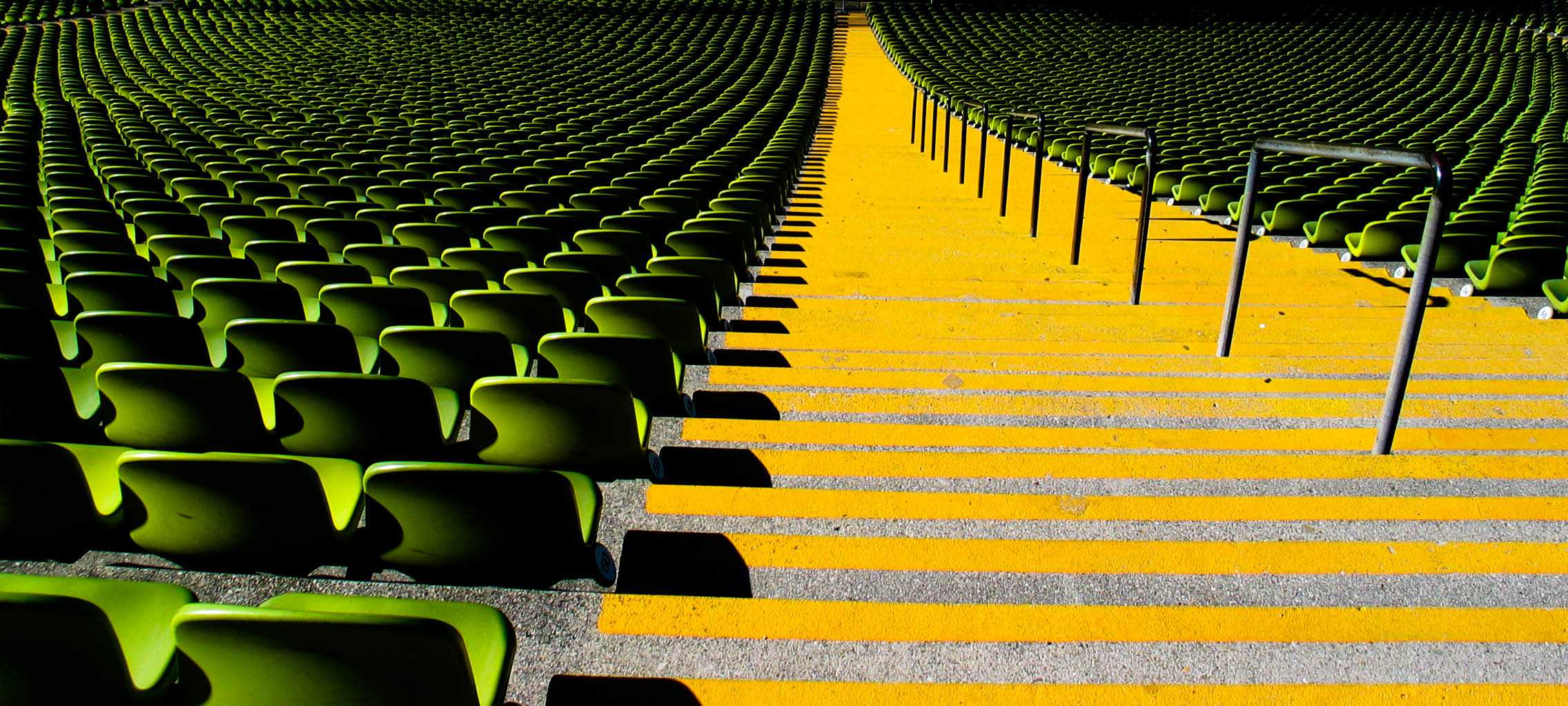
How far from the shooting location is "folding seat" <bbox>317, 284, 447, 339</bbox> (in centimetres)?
353

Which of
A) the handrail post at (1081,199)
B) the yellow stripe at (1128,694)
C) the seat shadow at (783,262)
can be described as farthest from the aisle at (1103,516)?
the seat shadow at (783,262)

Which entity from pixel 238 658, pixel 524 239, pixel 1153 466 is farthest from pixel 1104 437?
pixel 524 239

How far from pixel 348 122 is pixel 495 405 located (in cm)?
1032

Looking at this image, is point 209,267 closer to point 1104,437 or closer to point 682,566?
point 682,566

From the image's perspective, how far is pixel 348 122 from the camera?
10.9m

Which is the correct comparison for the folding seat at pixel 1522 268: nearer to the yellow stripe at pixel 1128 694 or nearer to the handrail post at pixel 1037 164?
the handrail post at pixel 1037 164

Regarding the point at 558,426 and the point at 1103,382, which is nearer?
the point at 558,426

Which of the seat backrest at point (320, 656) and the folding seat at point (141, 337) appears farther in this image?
the folding seat at point (141, 337)

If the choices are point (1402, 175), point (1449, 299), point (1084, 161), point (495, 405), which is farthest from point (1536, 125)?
point (495, 405)

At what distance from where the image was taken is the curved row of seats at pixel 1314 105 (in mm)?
6309

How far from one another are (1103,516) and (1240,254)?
205 centimetres

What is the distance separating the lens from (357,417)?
8.15ft

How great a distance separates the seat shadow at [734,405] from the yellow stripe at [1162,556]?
1.11 m

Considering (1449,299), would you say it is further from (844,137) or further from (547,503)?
(844,137)
